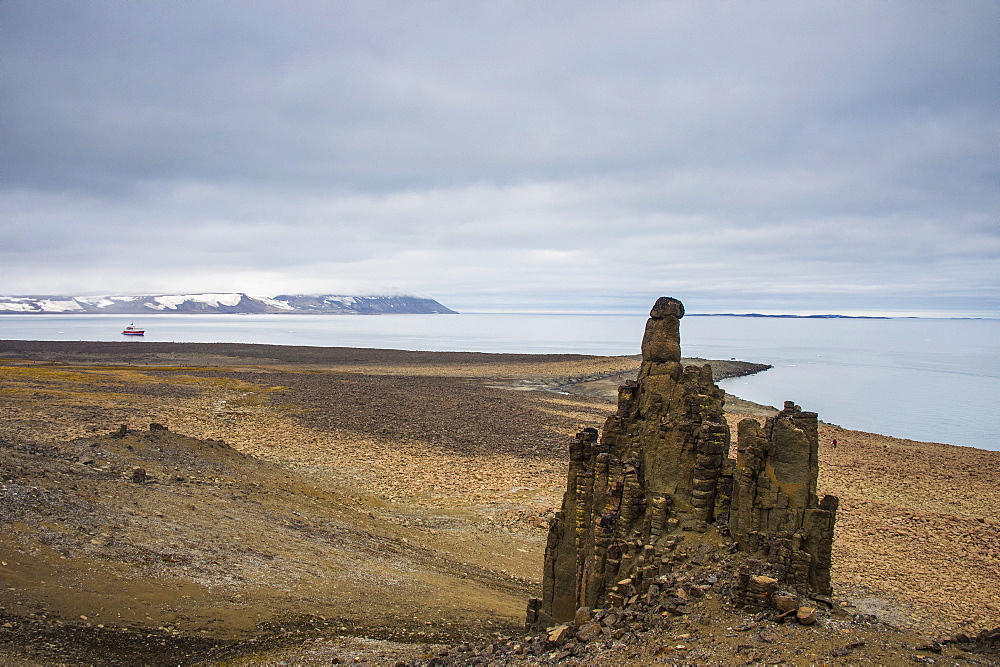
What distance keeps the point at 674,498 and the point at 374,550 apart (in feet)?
28.8

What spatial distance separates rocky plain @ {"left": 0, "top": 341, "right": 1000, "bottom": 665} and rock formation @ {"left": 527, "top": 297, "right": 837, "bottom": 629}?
619 millimetres

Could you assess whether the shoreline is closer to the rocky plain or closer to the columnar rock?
the rocky plain

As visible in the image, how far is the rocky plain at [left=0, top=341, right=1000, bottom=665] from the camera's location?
27.9 ft

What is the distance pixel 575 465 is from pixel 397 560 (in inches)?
238

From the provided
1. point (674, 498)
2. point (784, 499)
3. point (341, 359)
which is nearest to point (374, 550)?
point (674, 498)

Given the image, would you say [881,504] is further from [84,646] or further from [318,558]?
[84,646]

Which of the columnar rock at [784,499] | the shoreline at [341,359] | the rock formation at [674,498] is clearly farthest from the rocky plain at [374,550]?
the shoreline at [341,359]

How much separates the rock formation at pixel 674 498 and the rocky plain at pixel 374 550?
24.4 inches

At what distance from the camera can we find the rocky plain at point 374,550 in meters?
8.50

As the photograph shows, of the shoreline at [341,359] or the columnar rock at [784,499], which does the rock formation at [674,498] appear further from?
the shoreline at [341,359]

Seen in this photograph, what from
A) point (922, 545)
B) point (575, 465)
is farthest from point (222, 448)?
point (922, 545)

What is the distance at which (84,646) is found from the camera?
8945 mm

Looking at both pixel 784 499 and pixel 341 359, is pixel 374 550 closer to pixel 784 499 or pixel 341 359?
pixel 784 499

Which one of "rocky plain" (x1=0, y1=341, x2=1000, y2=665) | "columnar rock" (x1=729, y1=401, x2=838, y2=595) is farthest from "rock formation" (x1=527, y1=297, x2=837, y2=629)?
"rocky plain" (x1=0, y1=341, x2=1000, y2=665)
